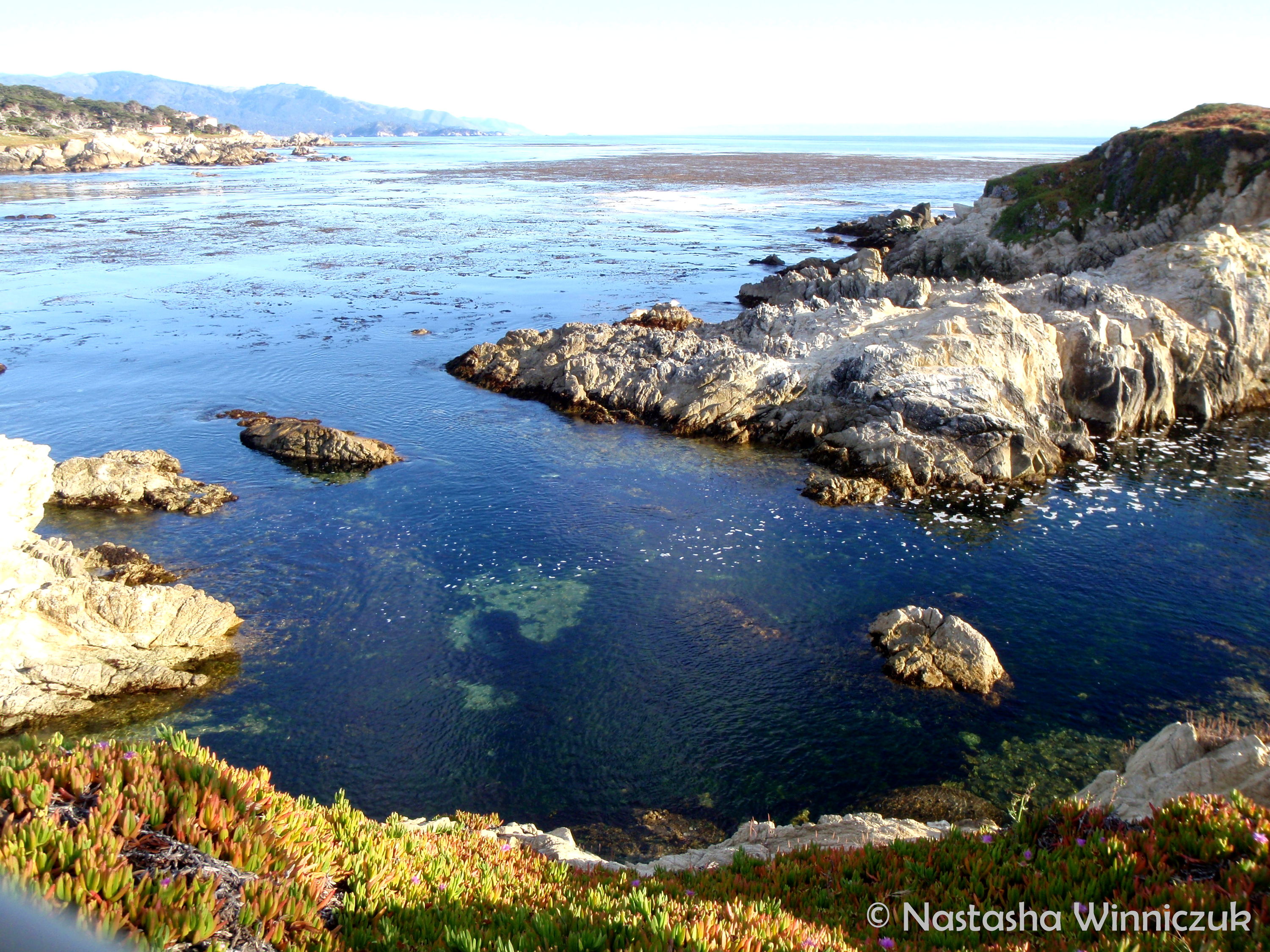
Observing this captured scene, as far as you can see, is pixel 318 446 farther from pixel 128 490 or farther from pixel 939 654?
pixel 939 654

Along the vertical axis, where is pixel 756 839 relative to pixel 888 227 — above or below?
below

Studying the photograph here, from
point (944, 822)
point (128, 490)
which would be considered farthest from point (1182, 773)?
point (128, 490)

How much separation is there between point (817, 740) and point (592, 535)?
15.4 m

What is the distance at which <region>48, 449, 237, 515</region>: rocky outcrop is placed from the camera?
127 feet

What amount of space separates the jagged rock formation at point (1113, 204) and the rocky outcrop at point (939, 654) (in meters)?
59.3

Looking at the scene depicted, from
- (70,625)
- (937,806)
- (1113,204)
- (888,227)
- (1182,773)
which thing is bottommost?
(937,806)

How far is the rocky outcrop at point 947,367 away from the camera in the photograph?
4509 centimetres

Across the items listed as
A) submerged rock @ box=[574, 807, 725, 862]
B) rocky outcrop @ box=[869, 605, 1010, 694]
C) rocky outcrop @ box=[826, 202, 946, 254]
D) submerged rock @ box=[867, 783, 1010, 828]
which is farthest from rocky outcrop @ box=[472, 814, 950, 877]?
rocky outcrop @ box=[826, 202, 946, 254]

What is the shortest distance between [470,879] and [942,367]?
44614mm

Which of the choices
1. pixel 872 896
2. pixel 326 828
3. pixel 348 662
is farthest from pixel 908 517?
pixel 326 828

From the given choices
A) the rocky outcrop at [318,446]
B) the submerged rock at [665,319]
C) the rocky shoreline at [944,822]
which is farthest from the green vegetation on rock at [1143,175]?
the rocky shoreline at [944,822]

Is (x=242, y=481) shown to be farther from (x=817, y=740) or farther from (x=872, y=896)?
(x=872, y=896)

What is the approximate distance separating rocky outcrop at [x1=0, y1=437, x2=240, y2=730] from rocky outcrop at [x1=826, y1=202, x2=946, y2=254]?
97.9 meters

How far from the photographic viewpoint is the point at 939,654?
2778 centimetres
